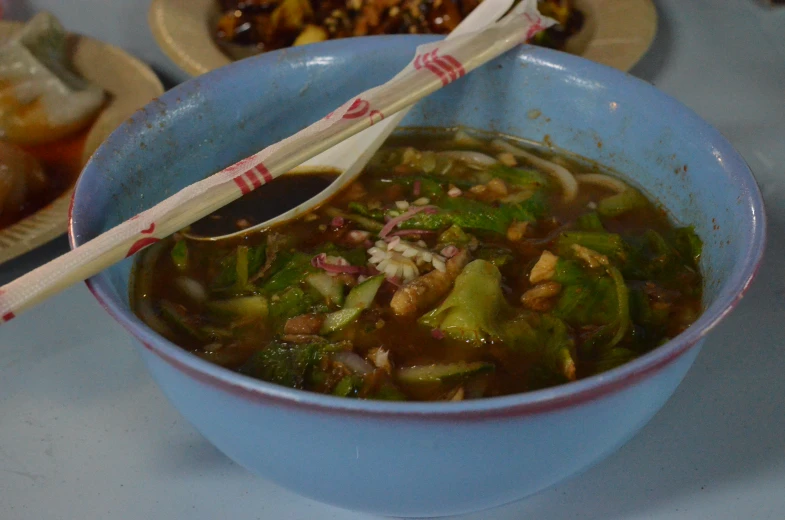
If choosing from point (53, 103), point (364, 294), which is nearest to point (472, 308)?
point (364, 294)

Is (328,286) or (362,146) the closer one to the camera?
(328,286)

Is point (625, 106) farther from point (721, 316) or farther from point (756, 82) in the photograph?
point (756, 82)

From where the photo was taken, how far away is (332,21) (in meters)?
2.76

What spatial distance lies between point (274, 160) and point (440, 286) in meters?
0.38

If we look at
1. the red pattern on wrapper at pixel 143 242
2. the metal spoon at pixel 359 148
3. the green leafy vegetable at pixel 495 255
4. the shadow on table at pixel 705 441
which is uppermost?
the red pattern on wrapper at pixel 143 242

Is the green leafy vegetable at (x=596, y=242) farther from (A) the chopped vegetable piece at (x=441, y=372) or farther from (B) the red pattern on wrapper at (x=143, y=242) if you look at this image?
(B) the red pattern on wrapper at (x=143, y=242)

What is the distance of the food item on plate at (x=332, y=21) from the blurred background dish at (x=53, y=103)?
0.42 m

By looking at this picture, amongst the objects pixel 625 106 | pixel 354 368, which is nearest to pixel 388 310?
pixel 354 368

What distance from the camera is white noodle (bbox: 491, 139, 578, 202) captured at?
1735 millimetres

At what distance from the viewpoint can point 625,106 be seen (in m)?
1.61

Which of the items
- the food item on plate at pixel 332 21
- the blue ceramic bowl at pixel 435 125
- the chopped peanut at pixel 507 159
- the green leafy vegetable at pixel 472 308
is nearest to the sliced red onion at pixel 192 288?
the blue ceramic bowl at pixel 435 125

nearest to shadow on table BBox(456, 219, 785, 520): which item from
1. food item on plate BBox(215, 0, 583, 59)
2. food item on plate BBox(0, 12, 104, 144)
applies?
food item on plate BBox(215, 0, 583, 59)

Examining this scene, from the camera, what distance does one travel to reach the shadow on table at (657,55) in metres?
2.59

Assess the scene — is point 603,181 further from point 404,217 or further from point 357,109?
point 357,109
